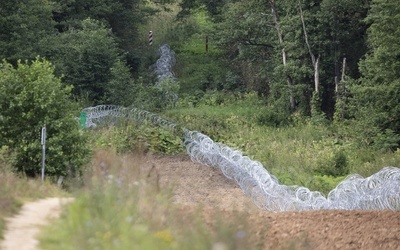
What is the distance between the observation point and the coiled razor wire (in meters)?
15.3

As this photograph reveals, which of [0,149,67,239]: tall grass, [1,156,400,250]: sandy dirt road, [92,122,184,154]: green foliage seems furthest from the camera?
[92,122,184,154]: green foliage

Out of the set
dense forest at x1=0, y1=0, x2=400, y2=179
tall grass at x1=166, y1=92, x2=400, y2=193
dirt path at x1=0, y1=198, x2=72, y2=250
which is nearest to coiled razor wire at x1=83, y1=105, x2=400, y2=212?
tall grass at x1=166, y1=92, x2=400, y2=193

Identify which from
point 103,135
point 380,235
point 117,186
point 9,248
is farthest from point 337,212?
point 103,135

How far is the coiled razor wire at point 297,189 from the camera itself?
50.3ft

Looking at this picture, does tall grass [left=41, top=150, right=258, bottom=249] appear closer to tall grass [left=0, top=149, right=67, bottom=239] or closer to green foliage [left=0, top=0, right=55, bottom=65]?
tall grass [left=0, top=149, right=67, bottom=239]

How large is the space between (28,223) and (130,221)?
2.26 metres

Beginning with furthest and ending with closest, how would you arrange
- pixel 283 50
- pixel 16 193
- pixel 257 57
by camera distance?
1. pixel 257 57
2. pixel 283 50
3. pixel 16 193

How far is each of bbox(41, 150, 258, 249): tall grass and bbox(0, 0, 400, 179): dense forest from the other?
21981 millimetres

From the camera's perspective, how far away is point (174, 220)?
7188 millimetres

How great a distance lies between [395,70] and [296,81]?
10828mm

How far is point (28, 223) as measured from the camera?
856 cm

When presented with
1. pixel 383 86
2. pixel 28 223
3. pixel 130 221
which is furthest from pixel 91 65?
pixel 130 221

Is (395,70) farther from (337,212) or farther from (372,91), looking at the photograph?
(337,212)

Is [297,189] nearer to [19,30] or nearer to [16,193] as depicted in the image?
[16,193]
